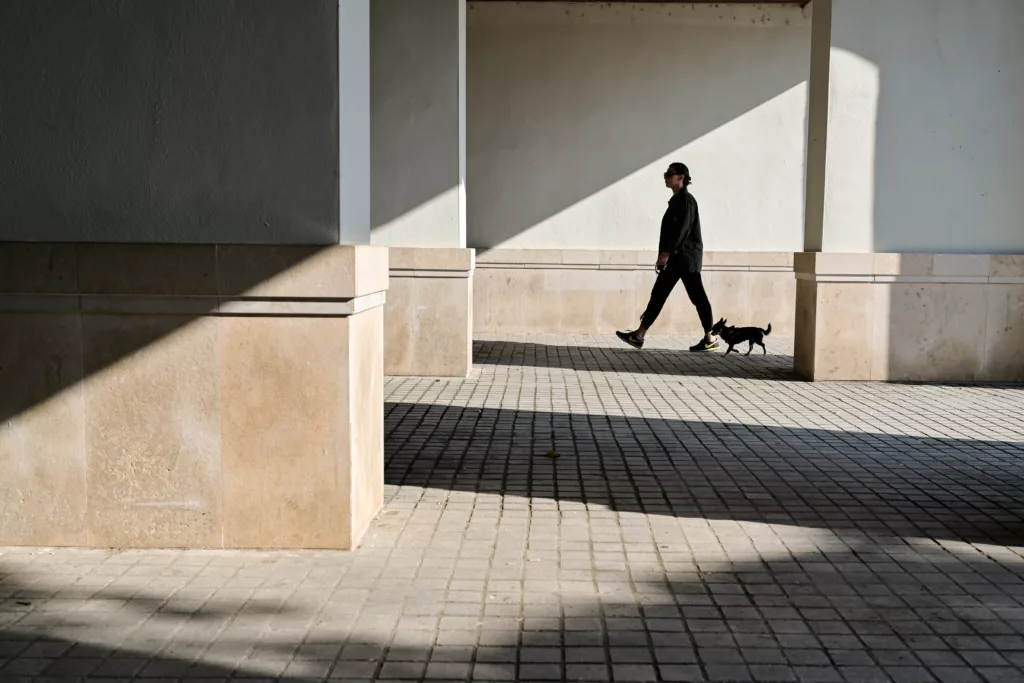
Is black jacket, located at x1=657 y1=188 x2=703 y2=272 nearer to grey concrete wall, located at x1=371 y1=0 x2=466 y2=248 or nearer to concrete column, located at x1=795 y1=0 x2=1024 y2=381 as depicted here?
concrete column, located at x1=795 y1=0 x2=1024 y2=381

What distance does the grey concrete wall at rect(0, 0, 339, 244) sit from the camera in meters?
4.67

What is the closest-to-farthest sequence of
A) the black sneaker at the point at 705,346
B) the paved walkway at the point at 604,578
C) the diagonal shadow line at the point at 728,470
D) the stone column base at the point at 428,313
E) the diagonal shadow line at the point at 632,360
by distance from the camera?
1. the paved walkway at the point at 604,578
2. the diagonal shadow line at the point at 728,470
3. the stone column base at the point at 428,313
4. the diagonal shadow line at the point at 632,360
5. the black sneaker at the point at 705,346

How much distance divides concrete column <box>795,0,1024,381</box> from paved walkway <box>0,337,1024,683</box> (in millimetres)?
2851

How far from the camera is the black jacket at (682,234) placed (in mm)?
12625

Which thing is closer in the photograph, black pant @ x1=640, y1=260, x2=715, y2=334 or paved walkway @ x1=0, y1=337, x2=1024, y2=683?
paved walkway @ x1=0, y1=337, x2=1024, y2=683

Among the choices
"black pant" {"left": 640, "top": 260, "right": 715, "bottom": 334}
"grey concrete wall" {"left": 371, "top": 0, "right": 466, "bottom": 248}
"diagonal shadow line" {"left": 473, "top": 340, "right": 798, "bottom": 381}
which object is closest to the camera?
"grey concrete wall" {"left": 371, "top": 0, "right": 466, "bottom": 248}

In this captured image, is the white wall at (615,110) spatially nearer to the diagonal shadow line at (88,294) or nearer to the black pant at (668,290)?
the black pant at (668,290)

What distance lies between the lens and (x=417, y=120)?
10.5 meters

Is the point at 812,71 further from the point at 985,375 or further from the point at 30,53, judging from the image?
the point at 30,53

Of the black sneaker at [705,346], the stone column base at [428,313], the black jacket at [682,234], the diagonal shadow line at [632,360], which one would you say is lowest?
the diagonal shadow line at [632,360]

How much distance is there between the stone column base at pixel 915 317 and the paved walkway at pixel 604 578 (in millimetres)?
2803

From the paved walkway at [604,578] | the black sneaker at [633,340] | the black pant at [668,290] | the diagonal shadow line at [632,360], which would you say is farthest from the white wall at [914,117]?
the paved walkway at [604,578]

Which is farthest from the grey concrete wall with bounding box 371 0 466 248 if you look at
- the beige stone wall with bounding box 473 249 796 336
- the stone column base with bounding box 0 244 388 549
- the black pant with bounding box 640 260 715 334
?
the stone column base with bounding box 0 244 388 549

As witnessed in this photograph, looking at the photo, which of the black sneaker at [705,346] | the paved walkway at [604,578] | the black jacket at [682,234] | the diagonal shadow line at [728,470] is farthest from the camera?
the black sneaker at [705,346]
